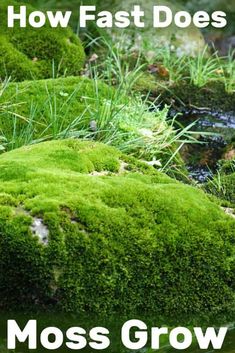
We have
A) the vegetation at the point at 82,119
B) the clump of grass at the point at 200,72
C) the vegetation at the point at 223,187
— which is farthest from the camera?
the clump of grass at the point at 200,72

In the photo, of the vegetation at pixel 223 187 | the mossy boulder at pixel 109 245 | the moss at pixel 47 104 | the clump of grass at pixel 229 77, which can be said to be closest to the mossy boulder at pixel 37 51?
the moss at pixel 47 104

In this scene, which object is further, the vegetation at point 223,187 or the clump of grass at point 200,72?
the clump of grass at point 200,72

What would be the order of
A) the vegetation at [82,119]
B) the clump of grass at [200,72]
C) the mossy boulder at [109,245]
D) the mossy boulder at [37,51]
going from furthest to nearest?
the clump of grass at [200,72]
the mossy boulder at [37,51]
the vegetation at [82,119]
the mossy boulder at [109,245]

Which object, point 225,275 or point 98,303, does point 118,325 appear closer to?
point 98,303

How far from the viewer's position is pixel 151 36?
9.77 meters

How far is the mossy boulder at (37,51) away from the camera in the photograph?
7816 millimetres

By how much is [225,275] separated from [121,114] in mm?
2321

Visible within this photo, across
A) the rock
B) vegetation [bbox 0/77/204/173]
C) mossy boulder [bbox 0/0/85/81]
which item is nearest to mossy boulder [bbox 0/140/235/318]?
vegetation [bbox 0/77/204/173]

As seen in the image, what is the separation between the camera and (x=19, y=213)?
405 centimetres

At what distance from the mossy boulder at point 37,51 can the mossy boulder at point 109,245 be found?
3291 millimetres

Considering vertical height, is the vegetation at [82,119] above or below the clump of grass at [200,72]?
above

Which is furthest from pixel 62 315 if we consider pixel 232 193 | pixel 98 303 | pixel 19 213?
pixel 232 193

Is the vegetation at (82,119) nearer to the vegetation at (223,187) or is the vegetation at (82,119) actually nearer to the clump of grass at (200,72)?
the vegetation at (223,187)

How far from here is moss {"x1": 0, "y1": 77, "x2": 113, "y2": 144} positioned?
6.03 m
